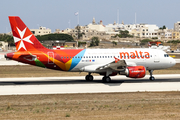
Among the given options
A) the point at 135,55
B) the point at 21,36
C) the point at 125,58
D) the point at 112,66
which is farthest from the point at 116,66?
the point at 21,36

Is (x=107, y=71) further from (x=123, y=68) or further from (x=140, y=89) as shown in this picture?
(x=140, y=89)

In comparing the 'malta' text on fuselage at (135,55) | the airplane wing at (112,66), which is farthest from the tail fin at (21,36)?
the 'malta' text on fuselage at (135,55)

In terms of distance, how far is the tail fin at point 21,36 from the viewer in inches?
1352

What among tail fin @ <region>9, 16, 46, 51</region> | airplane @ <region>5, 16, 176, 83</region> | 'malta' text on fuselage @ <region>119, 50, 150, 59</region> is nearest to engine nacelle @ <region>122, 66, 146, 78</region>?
airplane @ <region>5, 16, 176, 83</region>

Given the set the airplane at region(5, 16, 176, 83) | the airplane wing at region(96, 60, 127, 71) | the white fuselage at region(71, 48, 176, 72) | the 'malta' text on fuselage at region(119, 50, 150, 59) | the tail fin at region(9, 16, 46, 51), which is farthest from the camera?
the 'malta' text on fuselage at region(119, 50, 150, 59)

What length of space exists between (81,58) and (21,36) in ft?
24.4

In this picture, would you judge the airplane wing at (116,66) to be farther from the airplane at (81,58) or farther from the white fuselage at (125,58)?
the white fuselage at (125,58)

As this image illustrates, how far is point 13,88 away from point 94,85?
28.4 feet

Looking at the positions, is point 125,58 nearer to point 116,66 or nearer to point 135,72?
point 116,66

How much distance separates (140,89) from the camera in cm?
2984

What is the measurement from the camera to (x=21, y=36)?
114 feet

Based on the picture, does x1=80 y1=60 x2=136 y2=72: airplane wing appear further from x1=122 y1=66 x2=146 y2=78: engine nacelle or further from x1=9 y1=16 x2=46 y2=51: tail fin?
x1=9 y1=16 x2=46 y2=51: tail fin

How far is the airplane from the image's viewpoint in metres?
33.8

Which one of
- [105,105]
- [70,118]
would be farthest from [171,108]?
[70,118]
